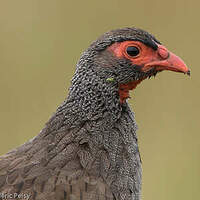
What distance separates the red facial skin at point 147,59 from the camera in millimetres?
7820

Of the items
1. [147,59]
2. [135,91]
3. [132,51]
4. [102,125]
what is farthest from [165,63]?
[135,91]

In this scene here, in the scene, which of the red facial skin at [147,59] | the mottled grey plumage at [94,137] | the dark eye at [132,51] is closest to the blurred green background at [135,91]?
the mottled grey plumage at [94,137]

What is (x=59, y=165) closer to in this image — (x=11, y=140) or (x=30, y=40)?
(x=11, y=140)

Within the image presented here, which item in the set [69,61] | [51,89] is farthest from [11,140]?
[69,61]

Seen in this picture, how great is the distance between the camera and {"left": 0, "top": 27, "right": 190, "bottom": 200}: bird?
24.8ft

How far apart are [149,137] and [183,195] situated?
1.28 metres

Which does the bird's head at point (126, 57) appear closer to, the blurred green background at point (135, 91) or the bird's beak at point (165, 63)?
the bird's beak at point (165, 63)

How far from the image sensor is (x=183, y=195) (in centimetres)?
1138

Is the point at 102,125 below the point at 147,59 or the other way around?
below

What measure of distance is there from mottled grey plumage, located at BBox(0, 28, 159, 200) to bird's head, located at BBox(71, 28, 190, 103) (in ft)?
0.04

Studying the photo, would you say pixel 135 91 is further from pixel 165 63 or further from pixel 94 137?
pixel 94 137

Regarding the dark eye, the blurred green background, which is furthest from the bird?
the blurred green background

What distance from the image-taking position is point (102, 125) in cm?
780

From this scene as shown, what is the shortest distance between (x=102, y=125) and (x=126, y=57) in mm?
776
